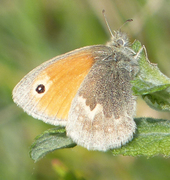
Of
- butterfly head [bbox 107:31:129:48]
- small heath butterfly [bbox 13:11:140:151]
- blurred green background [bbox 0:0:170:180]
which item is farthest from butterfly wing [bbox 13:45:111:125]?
blurred green background [bbox 0:0:170:180]

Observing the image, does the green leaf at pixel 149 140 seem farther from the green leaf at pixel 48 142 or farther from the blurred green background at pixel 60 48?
the blurred green background at pixel 60 48

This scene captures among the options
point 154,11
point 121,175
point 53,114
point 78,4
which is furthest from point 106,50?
point 78,4

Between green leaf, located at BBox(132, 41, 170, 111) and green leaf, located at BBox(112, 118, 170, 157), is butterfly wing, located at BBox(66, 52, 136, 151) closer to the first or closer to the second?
green leaf, located at BBox(112, 118, 170, 157)

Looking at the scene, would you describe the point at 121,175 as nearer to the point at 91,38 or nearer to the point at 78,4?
the point at 91,38

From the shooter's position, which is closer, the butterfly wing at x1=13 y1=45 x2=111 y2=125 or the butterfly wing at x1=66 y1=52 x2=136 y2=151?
the butterfly wing at x1=66 y1=52 x2=136 y2=151

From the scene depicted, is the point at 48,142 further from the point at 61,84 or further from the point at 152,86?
the point at 152,86

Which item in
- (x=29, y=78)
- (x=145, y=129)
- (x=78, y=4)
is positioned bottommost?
(x=145, y=129)
